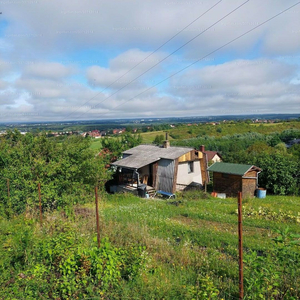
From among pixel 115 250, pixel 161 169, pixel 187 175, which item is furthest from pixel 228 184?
pixel 115 250

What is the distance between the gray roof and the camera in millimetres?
18814

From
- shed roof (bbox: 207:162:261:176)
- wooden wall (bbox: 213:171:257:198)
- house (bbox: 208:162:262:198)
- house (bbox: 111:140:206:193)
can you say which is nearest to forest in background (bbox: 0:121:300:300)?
house (bbox: 111:140:206:193)

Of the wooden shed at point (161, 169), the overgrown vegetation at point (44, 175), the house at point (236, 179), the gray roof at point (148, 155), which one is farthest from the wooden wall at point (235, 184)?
the overgrown vegetation at point (44, 175)

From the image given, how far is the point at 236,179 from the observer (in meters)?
19.1

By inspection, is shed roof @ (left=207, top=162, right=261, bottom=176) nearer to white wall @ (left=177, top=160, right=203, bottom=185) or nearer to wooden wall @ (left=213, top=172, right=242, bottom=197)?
wooden wall @ (left=213, top=172, right=242, bottom=197)

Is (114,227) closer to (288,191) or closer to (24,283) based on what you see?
(24,283)

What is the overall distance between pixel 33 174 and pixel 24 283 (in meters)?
6.06

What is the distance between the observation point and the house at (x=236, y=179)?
1890 centimetres

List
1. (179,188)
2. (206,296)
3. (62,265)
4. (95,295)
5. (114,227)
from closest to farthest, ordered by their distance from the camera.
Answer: (206,296)
(95,295)
(62,265)
(114,227)
(179,188)

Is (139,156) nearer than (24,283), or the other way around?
(24,283)

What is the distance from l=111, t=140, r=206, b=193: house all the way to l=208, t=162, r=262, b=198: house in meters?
2.19

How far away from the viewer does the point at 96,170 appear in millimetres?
12555

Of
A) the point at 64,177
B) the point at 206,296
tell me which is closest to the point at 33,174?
the point at 64,177

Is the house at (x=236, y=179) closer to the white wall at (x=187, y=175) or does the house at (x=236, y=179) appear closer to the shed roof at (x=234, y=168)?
the shed roof at (x=234, y=168)
